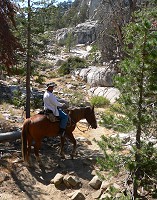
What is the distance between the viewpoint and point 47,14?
13.3m

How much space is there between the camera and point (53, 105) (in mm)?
10133

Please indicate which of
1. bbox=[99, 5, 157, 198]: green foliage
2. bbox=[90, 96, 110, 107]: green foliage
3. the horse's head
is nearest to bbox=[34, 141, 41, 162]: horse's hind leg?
the horse's head

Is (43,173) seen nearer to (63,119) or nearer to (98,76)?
(63,119)

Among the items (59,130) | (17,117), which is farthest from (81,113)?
(17,117)

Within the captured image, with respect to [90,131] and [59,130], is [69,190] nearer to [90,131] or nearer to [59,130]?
[59,130]

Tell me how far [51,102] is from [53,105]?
0.41ft

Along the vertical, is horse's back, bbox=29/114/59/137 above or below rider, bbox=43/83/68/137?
below

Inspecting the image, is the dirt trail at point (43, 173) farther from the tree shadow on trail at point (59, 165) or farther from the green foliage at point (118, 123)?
the green foliage at point (118, 123)

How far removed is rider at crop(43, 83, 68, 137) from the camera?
32.9 ft

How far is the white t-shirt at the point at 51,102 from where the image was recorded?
1001cm

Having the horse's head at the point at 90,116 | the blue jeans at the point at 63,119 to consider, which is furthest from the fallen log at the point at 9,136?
the horse's head at the point at 90,116

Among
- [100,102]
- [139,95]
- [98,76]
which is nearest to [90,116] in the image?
[139,95]

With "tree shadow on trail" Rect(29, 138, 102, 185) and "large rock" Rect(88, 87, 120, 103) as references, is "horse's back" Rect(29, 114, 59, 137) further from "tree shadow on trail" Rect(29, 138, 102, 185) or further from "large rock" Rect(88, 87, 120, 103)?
"large rock" Rect(88, 87, 120, 103)

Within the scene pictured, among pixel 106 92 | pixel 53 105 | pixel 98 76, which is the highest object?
pixel 53 105
